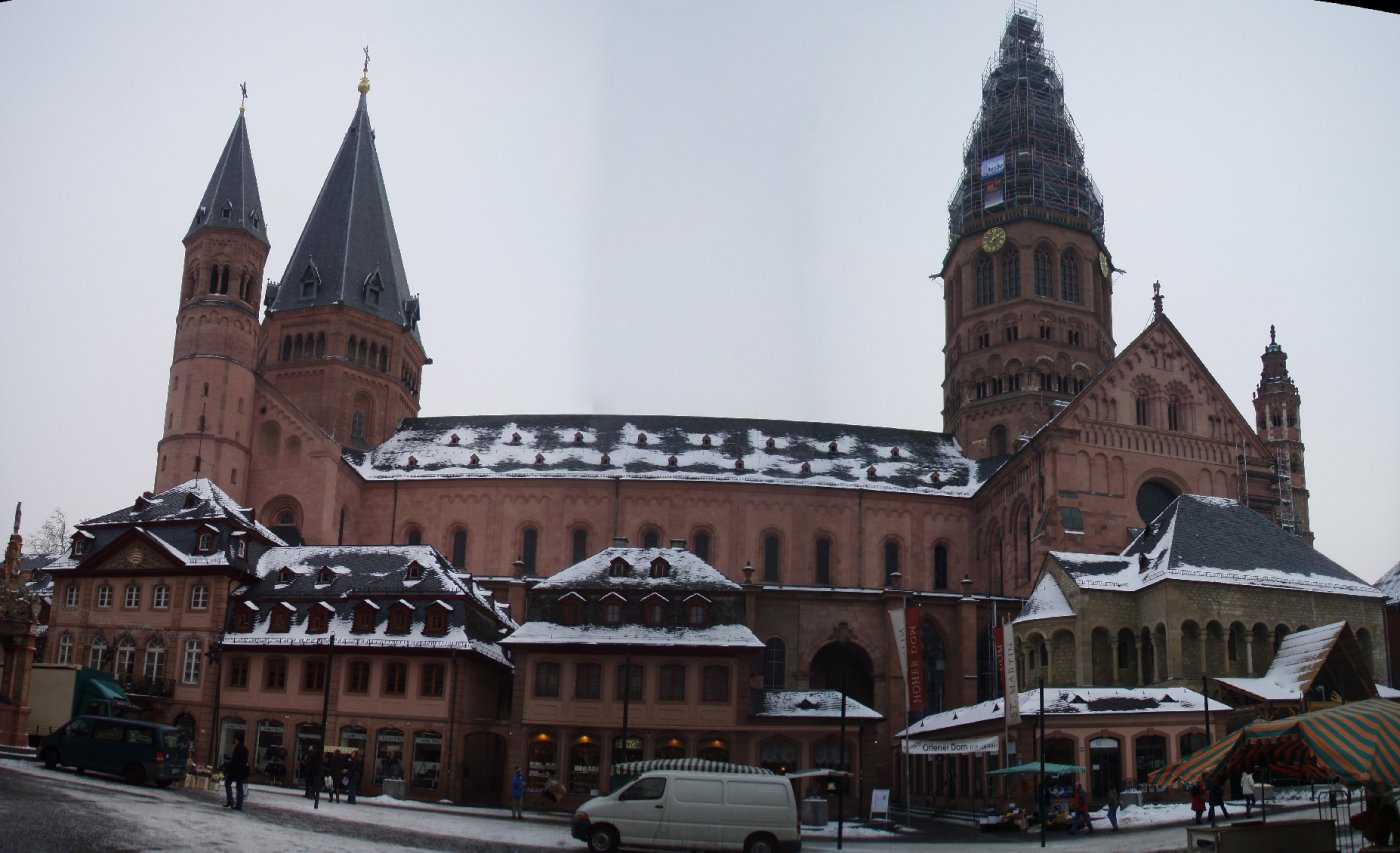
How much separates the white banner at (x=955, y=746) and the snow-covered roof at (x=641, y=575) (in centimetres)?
1087

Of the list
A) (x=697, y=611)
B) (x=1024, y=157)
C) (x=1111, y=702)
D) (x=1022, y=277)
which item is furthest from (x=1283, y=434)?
(x=697, y=611)

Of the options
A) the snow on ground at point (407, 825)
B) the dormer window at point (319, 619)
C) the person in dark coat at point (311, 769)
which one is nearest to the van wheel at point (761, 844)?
the snow on ground at point (407, 825)

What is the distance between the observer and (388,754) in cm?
5700

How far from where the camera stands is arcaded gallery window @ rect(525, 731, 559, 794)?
56.6m

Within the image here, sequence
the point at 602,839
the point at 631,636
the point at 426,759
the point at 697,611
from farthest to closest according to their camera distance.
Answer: the point at 697,611, the point at 631,636, the point at 426,759, the point at 602,839

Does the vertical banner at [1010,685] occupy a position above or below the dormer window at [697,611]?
below

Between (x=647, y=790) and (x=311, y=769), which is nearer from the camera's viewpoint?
→ (x=647, y=790)

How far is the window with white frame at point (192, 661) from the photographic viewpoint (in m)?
60.0

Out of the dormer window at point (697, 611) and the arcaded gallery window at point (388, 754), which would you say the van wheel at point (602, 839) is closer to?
the arcaded gallery window at point (388, 754)

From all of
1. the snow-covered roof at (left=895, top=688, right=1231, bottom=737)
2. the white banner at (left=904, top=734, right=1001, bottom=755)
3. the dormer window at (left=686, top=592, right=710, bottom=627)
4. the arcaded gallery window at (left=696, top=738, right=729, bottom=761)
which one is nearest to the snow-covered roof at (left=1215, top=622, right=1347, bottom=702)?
the snow-covered roof at (left=895, top=688, right=1231, bottom=737)

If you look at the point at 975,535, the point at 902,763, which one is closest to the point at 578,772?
the point at 902,763

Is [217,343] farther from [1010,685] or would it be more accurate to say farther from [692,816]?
[692,816]

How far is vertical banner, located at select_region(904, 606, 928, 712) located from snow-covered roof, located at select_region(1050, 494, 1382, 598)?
24.3ft

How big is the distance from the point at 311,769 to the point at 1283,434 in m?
59.9
